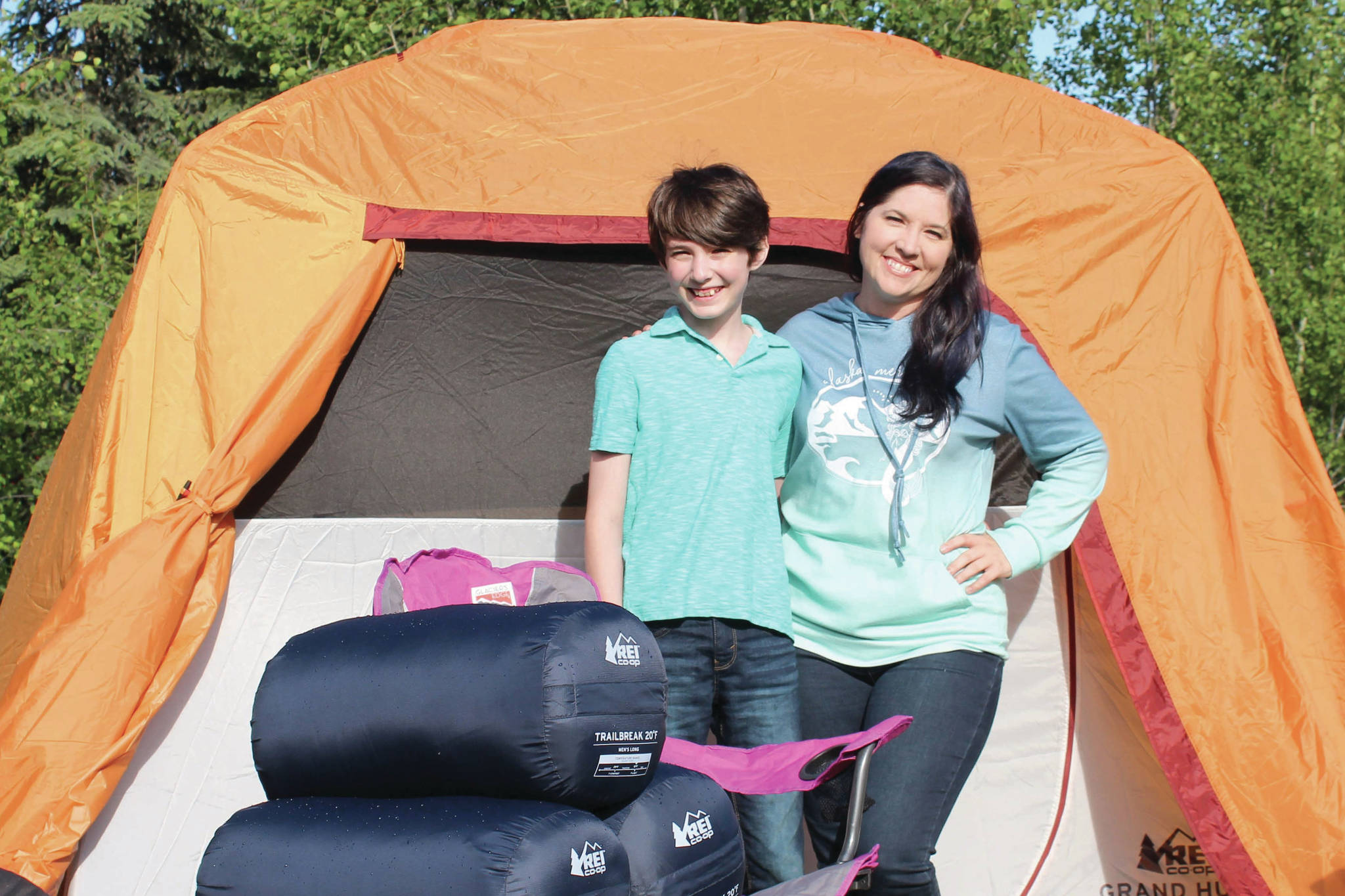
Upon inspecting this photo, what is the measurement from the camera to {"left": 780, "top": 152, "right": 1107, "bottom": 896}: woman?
1847 millimetres

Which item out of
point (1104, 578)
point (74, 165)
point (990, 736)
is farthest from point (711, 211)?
point (74, 165)

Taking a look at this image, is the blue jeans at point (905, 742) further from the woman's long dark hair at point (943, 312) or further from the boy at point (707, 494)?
the woman's long dark hair at point (943, 312)

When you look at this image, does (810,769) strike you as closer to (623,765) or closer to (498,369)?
(623,765)

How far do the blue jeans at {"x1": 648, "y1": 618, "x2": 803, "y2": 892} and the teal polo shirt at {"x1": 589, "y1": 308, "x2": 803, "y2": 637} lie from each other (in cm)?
3

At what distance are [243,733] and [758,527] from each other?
1482mm

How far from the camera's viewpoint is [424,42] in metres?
3.25

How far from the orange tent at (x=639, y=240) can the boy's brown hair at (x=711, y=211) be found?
2.70 ft

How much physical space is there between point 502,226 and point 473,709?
1597 millimetres

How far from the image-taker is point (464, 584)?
2318 millimetres

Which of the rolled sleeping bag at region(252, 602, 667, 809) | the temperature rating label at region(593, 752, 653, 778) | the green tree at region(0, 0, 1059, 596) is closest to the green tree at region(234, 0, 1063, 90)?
the green tree at region(0, 0, 1059, 596)

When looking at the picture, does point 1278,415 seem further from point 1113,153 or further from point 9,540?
point 9,540

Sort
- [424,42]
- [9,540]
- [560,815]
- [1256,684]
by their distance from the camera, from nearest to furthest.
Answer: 1. [560,815]
2. [1256,684]
3. [424,42]
4. [9,540]

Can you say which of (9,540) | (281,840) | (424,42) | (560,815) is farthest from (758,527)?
(9,540)

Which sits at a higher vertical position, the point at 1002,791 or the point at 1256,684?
the point at 1256,684
